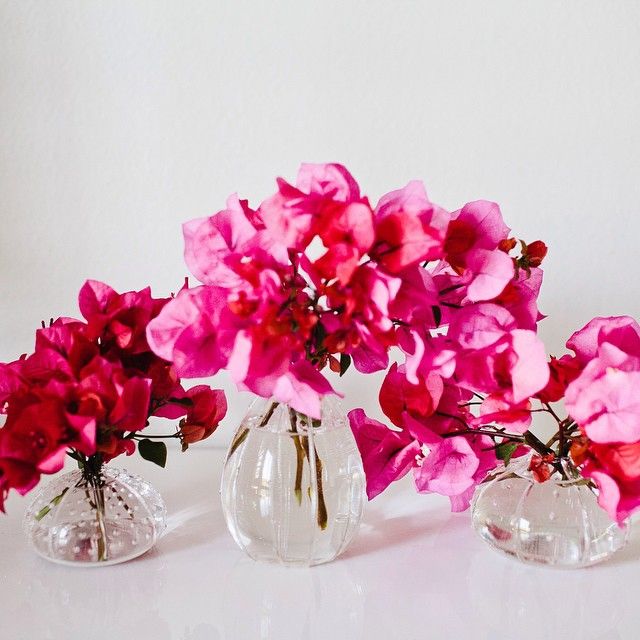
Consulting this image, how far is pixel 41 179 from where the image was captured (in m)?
1.10

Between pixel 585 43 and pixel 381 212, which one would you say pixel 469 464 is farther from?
pixel 585 43

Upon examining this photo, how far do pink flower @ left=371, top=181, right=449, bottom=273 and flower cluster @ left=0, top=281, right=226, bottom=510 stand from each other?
227mm

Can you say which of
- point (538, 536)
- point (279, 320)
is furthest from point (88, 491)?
point (538, 536)

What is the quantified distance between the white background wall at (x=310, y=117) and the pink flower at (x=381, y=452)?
362 mm

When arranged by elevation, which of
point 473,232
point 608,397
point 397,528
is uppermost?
point 473,232

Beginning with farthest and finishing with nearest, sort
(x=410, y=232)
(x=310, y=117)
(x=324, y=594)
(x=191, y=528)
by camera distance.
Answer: (x=310, y=117)
(x=191, y=528)
(x=324, y=594)
(x=410, y=232)

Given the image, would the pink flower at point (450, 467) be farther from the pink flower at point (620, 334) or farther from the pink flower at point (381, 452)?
the pink flower at point (620, 334)

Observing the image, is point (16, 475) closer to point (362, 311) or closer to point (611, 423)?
point (362, 311)

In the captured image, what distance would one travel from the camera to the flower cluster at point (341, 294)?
661 mm

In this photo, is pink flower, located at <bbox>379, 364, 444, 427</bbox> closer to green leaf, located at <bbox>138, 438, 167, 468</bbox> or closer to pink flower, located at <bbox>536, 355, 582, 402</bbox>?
pink flower, located at <bbox>536, 355, 582, 402</bbox>

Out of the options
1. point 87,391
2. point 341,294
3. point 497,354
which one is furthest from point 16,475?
point 497,354

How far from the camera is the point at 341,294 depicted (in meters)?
0.67

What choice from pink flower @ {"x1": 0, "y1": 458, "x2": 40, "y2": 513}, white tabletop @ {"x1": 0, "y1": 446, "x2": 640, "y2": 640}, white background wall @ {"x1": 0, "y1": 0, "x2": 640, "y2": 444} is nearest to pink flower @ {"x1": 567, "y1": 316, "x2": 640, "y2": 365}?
white tabletop @ {"x1": 0, "y1": 446, "x2": 640, "y2": 640}

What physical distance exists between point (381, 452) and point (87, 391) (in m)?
0.29
